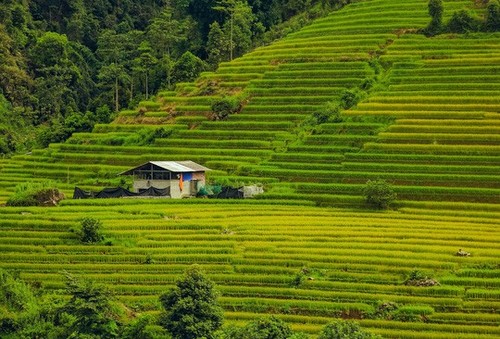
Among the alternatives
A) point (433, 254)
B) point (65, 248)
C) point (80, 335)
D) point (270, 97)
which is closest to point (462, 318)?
point (433, 254)

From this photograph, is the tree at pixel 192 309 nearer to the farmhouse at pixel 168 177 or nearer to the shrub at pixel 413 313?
the shrub at pixel 413 313

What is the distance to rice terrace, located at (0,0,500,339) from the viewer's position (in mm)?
39031

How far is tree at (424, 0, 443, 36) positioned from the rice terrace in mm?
191

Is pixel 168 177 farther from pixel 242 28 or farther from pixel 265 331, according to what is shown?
pixel 242 28

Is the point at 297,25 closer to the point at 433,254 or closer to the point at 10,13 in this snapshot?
the point at 10,13

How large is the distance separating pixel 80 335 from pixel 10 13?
59730 millimetres

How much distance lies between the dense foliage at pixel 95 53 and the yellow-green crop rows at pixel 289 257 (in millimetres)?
27089

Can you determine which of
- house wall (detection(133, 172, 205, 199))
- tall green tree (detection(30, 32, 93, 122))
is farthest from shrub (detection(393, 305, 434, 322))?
tall green tree (detection(30, 32, 93, 122))

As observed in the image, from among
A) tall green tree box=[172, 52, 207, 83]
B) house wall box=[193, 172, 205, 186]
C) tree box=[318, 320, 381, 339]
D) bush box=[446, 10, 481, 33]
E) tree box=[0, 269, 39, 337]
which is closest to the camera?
tree box=[318, 320, 381, 339]

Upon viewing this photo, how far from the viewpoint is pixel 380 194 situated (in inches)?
1966

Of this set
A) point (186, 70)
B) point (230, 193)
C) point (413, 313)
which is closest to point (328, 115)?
point (230, 193)

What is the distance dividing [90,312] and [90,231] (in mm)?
9320

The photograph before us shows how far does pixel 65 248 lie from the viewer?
4497 centimetres

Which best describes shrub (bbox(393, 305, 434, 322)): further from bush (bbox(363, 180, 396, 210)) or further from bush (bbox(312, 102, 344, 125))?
bush (bbox(312, 102, 344, 125))
